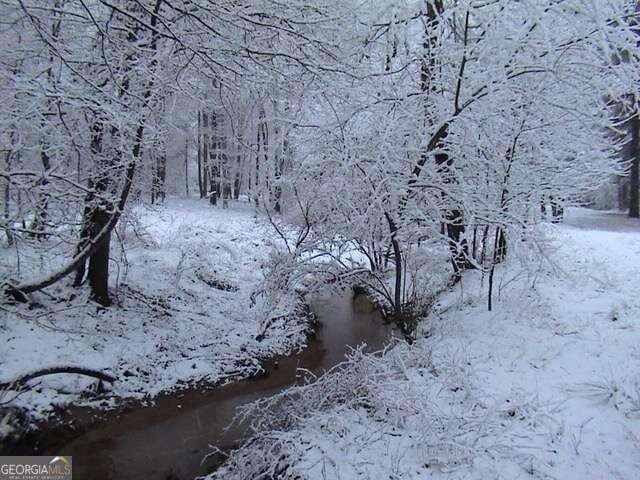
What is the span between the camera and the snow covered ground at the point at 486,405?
459cm

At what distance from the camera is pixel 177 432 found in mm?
7148

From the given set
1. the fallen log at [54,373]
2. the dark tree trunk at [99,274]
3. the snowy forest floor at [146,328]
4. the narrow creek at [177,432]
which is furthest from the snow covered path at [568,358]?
the dark tree trunk at [99,274]

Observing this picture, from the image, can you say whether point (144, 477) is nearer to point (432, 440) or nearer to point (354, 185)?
point (432, 440)

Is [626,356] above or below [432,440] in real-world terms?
above

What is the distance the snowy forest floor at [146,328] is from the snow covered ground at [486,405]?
2.93 meters

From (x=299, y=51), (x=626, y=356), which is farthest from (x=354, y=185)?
(x=626, y=356)

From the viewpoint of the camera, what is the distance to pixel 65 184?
4617 mm

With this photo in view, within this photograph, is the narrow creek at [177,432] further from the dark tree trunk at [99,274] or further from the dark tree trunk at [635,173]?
the dark tree trunk at [635,173]

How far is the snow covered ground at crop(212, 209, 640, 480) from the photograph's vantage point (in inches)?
181

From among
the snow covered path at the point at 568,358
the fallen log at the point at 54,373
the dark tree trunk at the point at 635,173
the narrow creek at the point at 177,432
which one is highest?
the dark tree trunk at the point at 635,173

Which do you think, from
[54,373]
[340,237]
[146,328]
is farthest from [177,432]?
[340,237]

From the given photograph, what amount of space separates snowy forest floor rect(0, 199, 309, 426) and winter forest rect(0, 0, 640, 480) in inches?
2.3

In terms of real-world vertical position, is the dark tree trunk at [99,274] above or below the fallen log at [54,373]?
above

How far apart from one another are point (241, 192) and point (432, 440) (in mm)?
35864
